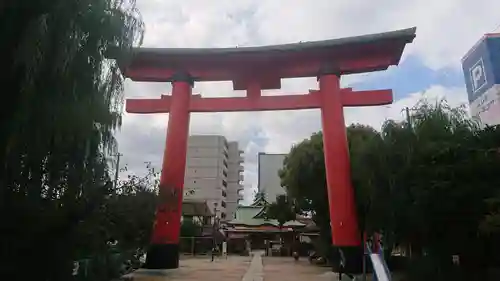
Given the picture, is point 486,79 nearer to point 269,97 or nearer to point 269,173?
point 269,97

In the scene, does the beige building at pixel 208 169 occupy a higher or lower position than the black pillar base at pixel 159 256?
higher

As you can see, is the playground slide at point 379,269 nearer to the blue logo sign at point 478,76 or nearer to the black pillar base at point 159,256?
the black pillar base at point 159,256

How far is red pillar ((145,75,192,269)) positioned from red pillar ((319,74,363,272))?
13.2ft

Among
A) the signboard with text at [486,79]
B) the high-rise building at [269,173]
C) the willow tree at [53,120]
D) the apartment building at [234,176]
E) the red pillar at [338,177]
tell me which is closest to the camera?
the willow tree at [53,120]

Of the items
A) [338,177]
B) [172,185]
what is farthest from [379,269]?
[172,185]

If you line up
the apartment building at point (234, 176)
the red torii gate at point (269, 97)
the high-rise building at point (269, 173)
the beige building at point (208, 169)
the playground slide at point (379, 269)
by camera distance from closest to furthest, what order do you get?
the playground slide at point (379, 269), the red torii gate at point (269, 97), the high-rise building at point (269, 173), the beige building at point (208, 169), the apartment building at point (234, 176)

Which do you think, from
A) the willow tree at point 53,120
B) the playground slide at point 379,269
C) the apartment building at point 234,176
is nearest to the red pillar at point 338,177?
the playground slide at point 379,269

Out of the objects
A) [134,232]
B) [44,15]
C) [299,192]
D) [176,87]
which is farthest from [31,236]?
[299,192]

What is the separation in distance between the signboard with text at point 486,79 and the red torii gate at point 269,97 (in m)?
4.33

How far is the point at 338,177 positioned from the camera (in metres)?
11.5

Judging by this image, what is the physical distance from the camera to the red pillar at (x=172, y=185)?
11672 millimetres

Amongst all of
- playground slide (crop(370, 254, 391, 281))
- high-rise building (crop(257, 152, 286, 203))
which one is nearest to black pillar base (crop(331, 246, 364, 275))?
playground slide (crop(370, 254, 391, 281))

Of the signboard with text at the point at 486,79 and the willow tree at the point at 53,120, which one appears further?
the signboard with text at the point at 486,79

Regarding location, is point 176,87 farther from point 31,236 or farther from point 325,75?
point 31,236
